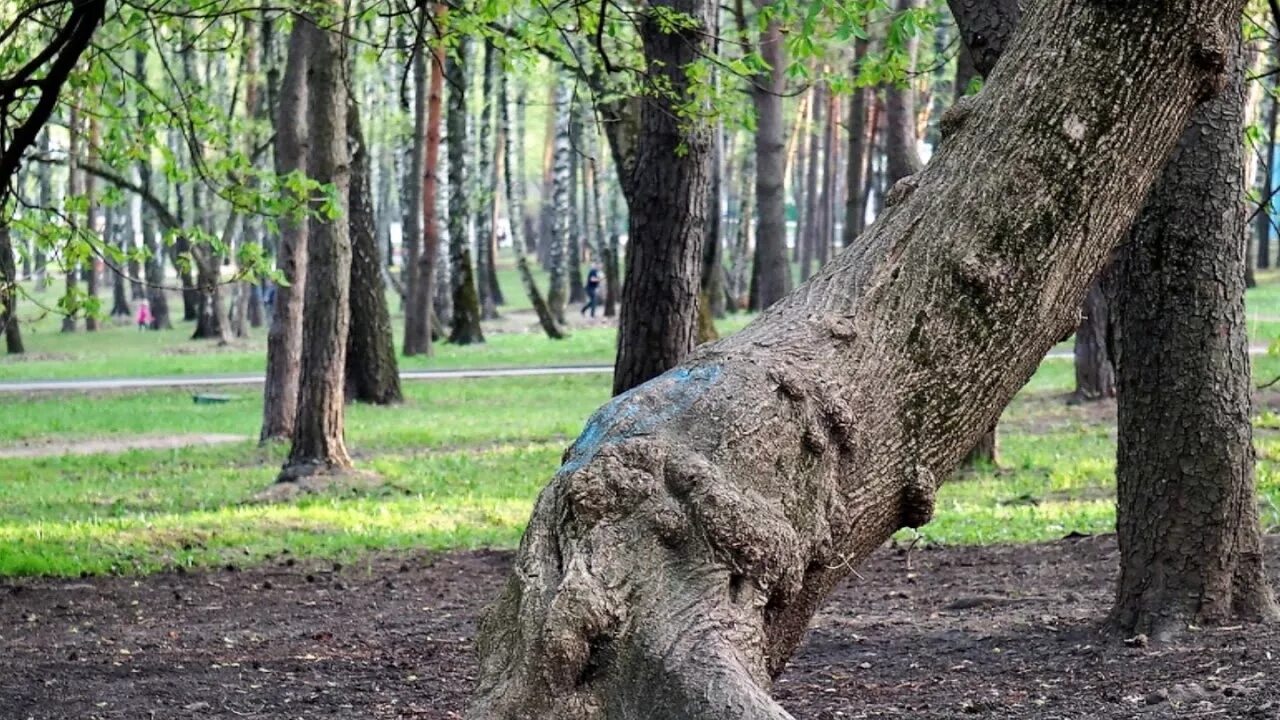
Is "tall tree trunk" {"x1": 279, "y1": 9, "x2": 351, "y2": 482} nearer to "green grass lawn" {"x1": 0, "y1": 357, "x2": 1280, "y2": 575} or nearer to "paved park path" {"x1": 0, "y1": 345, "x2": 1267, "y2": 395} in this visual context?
"green grass lawn" {"x1": 0, "y1": 357, "x2": 1280, "y2": 575}

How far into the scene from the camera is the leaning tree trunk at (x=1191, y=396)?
6.04 m

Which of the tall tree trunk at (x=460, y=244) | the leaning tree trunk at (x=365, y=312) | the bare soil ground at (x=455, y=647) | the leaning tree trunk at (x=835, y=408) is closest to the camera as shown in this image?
the leaning tree trunk at (x=835, y=408)

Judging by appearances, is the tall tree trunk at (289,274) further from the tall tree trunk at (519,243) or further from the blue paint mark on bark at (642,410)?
the tall tree trunk at (519,243)

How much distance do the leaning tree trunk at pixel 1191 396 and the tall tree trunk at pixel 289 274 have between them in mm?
9873

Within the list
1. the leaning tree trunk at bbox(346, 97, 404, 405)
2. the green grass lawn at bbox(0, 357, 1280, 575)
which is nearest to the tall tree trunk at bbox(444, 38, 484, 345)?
the leaning tree trunk at bbox(346, 97, 404, 405)

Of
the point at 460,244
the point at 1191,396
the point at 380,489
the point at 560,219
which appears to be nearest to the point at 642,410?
Answer: the point at 1191,396

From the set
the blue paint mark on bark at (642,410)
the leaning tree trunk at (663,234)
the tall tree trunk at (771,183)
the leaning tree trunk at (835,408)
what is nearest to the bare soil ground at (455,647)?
the leaning tree trunk at (663,234)

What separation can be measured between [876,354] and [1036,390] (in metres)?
17.6

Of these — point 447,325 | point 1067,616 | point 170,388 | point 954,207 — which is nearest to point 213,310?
point 447,325

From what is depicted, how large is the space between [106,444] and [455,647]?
11709 millimetres

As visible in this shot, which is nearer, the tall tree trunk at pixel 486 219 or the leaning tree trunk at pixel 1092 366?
the leaning tree trunk at pixel 1092 366

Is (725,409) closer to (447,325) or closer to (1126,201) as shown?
(1126,201)

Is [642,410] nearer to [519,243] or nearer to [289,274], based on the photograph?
[289,274]

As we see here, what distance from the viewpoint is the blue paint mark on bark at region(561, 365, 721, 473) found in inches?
128
